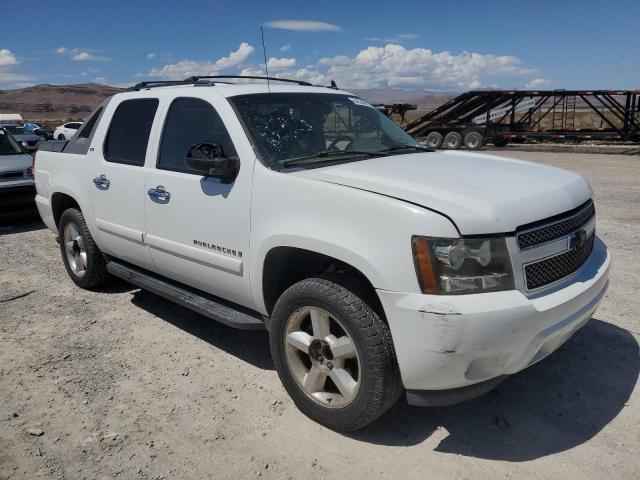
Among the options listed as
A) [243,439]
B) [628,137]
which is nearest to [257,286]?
[243,439]

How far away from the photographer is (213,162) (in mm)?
3213

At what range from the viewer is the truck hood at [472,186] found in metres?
2.51

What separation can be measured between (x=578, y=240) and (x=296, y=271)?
1628mm

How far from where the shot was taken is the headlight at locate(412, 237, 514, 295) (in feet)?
8.11

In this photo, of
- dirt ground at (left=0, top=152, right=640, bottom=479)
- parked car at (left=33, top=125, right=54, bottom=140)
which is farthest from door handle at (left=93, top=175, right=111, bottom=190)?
parked car at (left=33, top=125, right=54, bottom=140)

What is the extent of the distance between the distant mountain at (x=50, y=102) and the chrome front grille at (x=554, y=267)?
518 feet

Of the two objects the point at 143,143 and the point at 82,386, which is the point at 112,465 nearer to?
the point at 82,386

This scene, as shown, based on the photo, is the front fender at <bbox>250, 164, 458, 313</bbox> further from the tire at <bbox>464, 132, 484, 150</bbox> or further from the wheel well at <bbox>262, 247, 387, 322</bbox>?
the tire at <bbox>464, 132, 484, 150</bbox>

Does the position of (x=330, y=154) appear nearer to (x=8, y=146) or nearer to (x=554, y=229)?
(x=554, y=229)

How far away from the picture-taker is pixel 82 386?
3.59m

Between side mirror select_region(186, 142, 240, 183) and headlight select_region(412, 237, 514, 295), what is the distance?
1338mm

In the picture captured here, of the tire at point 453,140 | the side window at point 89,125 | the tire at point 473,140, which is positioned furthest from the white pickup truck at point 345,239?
the tire at point 453,140

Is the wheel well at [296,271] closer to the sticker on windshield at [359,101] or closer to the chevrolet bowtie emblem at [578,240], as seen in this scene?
the chevrolet bowtie emblem at [578,240]

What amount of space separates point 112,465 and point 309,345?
120 cm
